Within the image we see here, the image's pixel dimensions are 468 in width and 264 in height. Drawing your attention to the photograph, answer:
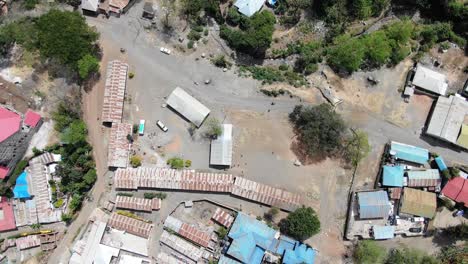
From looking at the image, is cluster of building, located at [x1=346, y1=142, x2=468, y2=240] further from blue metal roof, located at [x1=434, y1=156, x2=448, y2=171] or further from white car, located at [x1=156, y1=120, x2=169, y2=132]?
white car, located at [x1=156, y1=120, x2=169, y2=132]

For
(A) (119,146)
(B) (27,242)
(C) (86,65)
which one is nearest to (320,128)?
(A) (119,146)

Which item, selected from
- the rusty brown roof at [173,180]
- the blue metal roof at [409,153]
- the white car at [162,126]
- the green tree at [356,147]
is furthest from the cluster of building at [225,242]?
the blue metal roof at [409,153]

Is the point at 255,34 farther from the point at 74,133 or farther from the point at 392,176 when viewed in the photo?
the point at 74,133

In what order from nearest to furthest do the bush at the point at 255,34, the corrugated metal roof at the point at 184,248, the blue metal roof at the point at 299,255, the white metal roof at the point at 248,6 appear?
the blue metal roof at the point at 299,255, the corrugated metal roof at the point at 184,248, the bush at the point at 255,34, the white metal roof at the point at 248,6

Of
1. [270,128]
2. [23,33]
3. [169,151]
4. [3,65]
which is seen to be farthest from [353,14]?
[3,65]

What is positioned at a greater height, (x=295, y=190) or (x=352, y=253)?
(x=295, y=190)

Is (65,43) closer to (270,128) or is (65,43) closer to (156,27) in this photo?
(156,27)

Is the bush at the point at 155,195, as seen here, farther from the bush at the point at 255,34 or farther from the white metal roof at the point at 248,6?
the white metal roof at the point at 248,6
